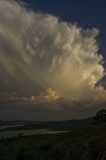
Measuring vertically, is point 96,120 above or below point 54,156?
above

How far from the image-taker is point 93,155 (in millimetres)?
48344

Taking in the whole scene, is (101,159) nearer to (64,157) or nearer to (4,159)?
(64,157)

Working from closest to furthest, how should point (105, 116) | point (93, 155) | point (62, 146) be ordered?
point (93, 155), point (62, 146), point (105, 116)

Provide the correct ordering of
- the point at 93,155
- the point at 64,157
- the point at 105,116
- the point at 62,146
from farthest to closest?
the point at 105,116
the point at 62,146
the point at 64,157
the point at 93,155

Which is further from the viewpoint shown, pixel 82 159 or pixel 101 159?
pixel 82 159

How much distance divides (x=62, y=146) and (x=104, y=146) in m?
9.75

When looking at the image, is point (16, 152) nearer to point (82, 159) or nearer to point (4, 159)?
point (4, 159)

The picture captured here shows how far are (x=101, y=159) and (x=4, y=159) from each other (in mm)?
19754

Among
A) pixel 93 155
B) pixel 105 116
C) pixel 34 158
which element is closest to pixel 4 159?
pixel 34 158

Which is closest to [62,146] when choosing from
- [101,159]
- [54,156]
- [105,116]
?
[54,156]

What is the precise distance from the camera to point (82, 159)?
48.7 meters

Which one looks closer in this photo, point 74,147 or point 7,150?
point 74,147

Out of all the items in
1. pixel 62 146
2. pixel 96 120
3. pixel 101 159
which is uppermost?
pixel 96 120

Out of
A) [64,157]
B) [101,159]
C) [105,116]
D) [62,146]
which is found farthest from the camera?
[105,116]
